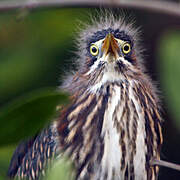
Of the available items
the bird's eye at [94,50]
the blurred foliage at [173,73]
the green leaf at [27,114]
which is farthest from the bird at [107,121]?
the green leaf at [27,114]

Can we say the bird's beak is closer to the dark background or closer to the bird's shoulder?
the bird's shoulder

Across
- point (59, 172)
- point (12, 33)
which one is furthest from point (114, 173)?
point (12, 33)

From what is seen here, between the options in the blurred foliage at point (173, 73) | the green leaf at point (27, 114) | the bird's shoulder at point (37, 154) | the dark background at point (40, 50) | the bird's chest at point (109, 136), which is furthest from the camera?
the dark background at point (40, 50)

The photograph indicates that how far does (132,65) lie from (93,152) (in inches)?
21.9

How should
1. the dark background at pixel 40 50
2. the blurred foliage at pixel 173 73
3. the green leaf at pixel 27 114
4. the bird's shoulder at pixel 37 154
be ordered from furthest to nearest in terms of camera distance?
the dark background at pixel 40 50 < the bird's shoulder at pixel 37 154 < the blurred foliage at pixel 173 73 < the green leaf at pixel 27 114

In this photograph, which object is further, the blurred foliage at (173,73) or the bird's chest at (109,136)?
the bird's chest at (109,136)

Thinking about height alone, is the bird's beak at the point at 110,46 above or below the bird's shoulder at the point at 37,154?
above

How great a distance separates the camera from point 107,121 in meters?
2.05

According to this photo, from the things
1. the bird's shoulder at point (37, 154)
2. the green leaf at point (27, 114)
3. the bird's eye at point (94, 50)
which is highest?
the bird's eye at point (94, 50)

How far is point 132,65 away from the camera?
7.40ft

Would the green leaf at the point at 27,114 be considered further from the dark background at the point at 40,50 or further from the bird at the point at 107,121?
the dark background at the point at 40,50

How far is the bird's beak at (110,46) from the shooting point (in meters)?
2.01

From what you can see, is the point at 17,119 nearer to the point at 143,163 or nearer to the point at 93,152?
the point at 93,152

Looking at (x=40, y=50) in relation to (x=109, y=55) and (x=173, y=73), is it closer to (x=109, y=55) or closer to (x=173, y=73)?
(x=109, y=55)
